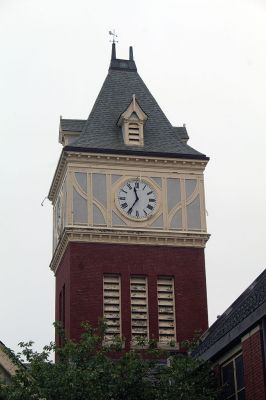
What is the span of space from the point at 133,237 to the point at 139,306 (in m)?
2.95

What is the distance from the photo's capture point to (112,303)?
143ft

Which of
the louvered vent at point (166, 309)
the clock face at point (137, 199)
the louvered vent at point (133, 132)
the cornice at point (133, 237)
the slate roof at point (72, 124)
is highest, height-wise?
the slate roof at point (72, 124)

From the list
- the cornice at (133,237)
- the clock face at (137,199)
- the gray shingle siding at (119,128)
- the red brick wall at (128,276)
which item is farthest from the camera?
the gray shingle siding at (119,128)

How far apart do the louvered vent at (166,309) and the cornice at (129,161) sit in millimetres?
5054

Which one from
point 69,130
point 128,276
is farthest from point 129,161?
point 128,276

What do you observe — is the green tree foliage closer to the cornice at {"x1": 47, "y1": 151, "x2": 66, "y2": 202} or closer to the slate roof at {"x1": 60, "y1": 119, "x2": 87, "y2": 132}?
the cornice at {"x1": 47, "y1": 151, "x2": 66, "y2": 202}

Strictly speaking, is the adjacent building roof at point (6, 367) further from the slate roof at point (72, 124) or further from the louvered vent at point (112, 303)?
the slate roof at point (72, 124)

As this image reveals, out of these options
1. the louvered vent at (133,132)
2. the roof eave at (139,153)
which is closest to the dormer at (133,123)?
the louvered vent at (133,132)

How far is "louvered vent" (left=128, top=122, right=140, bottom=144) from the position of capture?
46969 mm

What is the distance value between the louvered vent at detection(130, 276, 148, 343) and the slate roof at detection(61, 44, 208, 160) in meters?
5.70

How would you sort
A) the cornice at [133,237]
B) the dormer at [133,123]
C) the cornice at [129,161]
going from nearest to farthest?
the cornice at [133,237]
the cornice at [129,161]
the dormer at [133,123]

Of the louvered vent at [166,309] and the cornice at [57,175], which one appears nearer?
the louvered vent at [166,309]

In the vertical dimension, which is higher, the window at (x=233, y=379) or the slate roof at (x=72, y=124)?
the slate roof at (x=72, y=124)

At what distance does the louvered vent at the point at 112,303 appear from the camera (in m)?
43.0
